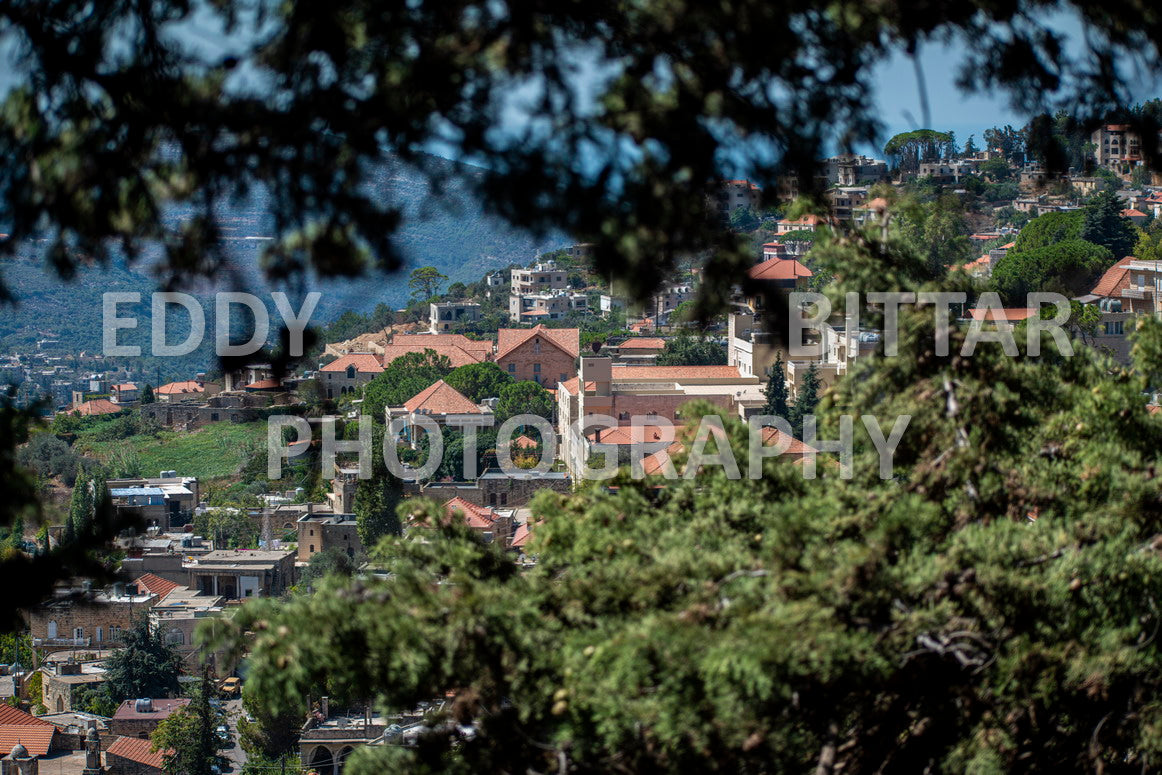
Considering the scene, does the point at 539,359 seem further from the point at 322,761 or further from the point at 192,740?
the point at 322,761

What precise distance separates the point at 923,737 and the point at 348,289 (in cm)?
176

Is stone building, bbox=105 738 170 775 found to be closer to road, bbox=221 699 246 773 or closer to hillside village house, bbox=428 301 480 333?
road, bbox=221 699 246 773

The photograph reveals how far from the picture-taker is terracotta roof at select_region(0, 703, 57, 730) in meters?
18.9

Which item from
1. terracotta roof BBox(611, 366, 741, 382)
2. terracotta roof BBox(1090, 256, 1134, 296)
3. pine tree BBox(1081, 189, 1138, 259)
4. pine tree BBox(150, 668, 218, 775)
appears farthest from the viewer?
pine tree BBox(1081, 189, 1138, 259)

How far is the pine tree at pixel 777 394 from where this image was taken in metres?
25.9

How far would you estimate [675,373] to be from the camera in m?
29.6

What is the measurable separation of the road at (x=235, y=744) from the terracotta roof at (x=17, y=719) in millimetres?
2430

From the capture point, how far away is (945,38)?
3.15 meters

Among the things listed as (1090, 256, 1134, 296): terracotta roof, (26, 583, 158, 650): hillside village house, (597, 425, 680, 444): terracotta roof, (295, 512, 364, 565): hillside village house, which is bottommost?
(26, 583, 158, 650): hillside village house

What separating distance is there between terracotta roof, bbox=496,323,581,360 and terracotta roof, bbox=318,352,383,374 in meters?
3.46

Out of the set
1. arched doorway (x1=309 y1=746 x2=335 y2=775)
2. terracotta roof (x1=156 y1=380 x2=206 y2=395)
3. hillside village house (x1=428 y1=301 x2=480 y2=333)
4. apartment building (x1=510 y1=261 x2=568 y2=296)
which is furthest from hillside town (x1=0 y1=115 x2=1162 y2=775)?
apartment building (x1=510 y1=261 x2=568 y2=296)

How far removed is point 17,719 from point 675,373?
14.9m

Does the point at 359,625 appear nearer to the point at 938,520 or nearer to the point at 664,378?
the point at 938,520

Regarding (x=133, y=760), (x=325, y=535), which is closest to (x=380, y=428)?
(x=325, y=535)
